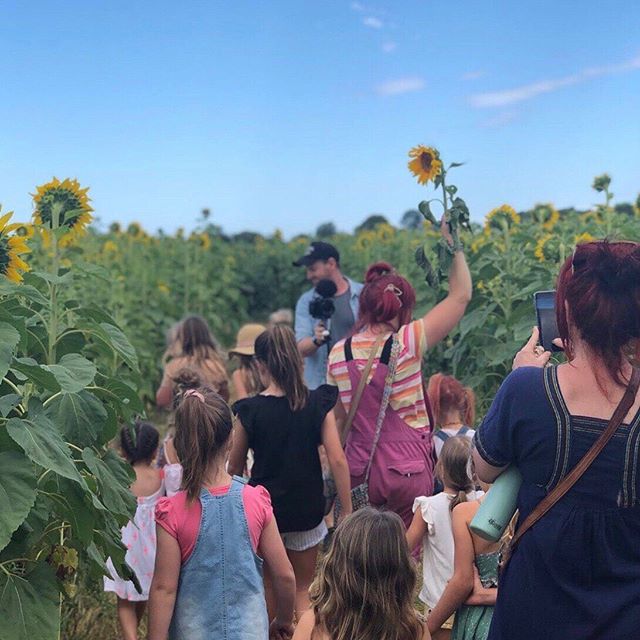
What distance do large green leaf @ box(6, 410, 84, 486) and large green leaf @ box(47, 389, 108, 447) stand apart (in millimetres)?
380

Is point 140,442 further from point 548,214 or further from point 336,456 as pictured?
point 548,214

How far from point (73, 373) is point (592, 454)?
1198 millimetres

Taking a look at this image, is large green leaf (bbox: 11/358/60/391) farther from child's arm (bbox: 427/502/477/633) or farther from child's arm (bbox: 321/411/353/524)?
child's arm (bbox: 321/411/353/524)

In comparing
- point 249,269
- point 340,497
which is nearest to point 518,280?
point 340,497

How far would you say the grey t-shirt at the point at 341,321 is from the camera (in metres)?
5.04

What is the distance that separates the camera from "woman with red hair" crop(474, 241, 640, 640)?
1.70 meters

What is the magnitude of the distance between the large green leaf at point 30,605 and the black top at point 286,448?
1170 millimetres

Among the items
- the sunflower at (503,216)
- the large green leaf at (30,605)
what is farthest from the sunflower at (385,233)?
the large green leaf at (30,605)

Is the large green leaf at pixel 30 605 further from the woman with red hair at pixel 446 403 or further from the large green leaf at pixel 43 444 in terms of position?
the woman with red hair at pixel 446 403

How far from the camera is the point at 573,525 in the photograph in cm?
171

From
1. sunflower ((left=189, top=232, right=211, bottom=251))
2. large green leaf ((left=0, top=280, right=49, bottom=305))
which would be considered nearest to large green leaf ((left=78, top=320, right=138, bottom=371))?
large green leaf ((left=0, top=280, right=49, bottom=305))

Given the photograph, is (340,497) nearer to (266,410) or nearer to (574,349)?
(266,410)

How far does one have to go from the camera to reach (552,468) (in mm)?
1730

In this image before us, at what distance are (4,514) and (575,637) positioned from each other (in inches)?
44.4
